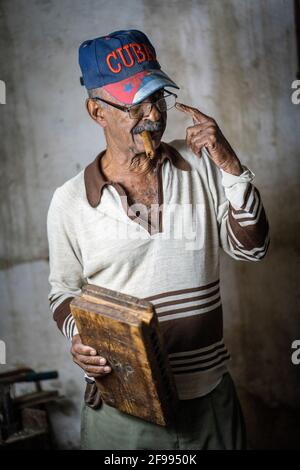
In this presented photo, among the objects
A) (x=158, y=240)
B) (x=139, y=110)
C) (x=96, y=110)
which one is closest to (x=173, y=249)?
(x=158, y=240)

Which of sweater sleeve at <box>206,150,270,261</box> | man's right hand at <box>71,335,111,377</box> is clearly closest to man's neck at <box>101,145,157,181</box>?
sweater sleeve at <box>206,150,270,261</box>

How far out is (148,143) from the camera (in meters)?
1.85

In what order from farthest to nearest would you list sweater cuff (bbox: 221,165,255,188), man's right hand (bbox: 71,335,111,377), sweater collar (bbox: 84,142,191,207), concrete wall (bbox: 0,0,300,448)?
concrete wall (bbox: 0,0,300,448)
sweater collar (bbox: 84,142,191,207)
sweater cuff (bbox: 221,165,255,188)
man's right hand (bbox: 71,335,111,377)

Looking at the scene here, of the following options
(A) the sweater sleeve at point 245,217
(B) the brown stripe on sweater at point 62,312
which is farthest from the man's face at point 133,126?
(B) the brown stripe on sweater at point 62,312

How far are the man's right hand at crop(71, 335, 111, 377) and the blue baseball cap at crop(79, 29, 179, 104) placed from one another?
818 mm

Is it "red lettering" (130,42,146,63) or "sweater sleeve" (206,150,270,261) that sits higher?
"red lettering" (130,42,146,63)

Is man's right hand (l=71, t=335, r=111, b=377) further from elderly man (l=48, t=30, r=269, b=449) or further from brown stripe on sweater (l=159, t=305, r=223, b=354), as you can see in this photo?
brown stripe on sweater (l=159, t=305, r=223, b=354)

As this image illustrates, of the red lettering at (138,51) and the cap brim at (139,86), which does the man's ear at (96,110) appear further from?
the red lettering at (138,51)

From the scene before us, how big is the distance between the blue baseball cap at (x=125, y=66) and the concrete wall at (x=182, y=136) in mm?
952

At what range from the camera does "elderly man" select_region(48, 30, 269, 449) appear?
1.85m

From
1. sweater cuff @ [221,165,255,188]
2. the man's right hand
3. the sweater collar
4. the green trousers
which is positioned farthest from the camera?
the sweater collar

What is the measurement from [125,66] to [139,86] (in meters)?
0.09

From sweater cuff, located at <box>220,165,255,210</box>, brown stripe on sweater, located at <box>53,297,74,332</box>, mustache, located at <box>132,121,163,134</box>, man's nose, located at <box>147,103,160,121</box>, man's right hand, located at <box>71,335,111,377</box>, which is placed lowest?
man's right hand, located at <box>71,335,111,377</box>

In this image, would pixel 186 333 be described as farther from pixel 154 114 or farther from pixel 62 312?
pixel 154 114
